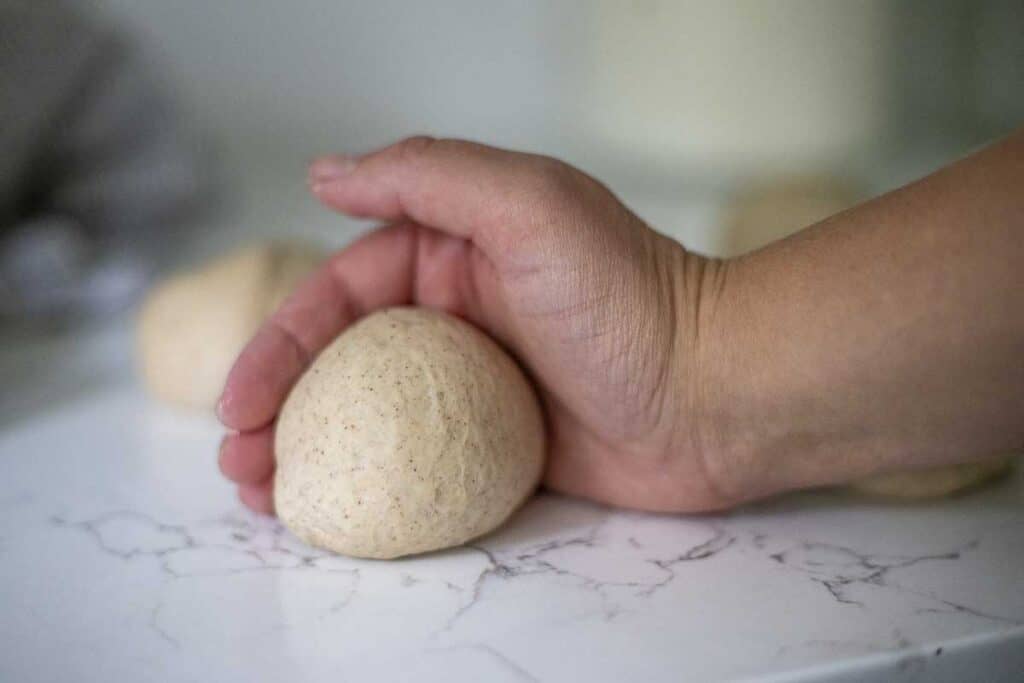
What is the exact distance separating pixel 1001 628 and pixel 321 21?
4.16ft

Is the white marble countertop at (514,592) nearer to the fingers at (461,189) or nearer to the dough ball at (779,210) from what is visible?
the fingers at (461,189)

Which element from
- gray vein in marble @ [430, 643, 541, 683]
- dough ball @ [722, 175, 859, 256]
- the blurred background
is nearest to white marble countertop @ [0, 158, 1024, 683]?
gray vein in marble @ [430, 643, 541, 683]

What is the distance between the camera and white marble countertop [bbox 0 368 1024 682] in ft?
1.81

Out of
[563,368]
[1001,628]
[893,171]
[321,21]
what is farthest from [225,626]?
[893,171]

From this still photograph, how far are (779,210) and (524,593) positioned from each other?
563mm

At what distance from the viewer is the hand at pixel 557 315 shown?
70 cm

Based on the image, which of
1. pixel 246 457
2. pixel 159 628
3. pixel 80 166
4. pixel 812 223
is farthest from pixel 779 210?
pixel 80 166

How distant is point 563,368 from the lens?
0.73m

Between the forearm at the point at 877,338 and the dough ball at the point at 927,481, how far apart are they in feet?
0.26

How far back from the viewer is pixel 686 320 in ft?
2.32

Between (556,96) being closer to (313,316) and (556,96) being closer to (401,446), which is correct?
(313,316)

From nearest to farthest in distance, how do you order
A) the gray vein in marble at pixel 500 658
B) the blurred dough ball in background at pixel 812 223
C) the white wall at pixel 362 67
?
the gray vein in marble at pixel 500 658 → the blurred dough ball in background at pixel 812 223 → the white wall at pixel 362 67

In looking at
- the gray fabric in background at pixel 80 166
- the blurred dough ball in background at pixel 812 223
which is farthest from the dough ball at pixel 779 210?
the gray fabric in background at pixel 80 166

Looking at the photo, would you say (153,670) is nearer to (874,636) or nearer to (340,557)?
(340,557)
